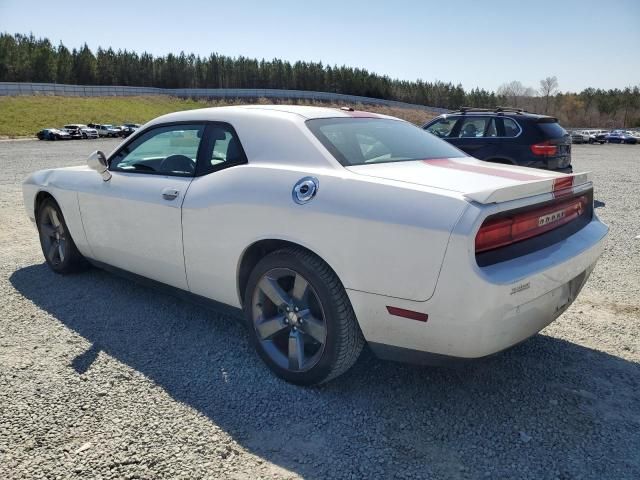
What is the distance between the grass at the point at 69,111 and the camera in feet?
154

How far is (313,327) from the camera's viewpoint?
265 cm

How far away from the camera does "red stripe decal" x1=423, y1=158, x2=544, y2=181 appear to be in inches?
105

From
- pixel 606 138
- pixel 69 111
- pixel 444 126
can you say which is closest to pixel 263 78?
pixel 69 111

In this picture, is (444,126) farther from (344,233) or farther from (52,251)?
(344,233)

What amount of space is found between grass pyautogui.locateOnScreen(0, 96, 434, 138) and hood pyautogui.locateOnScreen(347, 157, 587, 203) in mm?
40301

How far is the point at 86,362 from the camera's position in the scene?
9.94ft

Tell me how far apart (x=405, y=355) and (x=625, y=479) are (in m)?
1.00

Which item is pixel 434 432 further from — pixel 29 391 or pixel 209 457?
pixel 29 391

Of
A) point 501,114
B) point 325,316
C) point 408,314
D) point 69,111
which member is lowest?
point 69,111

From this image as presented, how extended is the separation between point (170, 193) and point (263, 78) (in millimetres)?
102472

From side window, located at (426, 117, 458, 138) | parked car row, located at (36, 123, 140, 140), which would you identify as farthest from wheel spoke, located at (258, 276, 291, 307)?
parked car row, located at (36, 123, 140, 140)

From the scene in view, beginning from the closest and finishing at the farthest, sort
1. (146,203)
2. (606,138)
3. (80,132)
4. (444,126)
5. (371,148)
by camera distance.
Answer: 1. (371,148)
2. (146,203)
3. (444,126)
4. (80,132)
5. (606,138)

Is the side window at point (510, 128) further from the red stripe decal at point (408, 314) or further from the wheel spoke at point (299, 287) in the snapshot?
the red stripe decal at point (408, 314)

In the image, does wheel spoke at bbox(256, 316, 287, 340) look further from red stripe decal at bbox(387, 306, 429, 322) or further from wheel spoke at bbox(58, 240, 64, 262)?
wheel spoke at bbox(58, 240, 64, 262)
